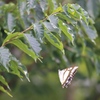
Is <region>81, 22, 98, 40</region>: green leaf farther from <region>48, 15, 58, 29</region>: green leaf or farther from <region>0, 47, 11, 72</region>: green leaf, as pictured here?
<region>0, 47, 11, 72</region>: green leaf

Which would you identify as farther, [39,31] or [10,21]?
[10,21]

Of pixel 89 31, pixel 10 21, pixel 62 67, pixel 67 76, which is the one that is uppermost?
pixel 10 21

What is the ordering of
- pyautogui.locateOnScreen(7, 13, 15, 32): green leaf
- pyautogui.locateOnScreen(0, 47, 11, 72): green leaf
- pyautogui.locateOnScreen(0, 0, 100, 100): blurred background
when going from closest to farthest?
1. pyautogui.locateOnScreen(0, 47, 11, 72): green leaf
2. pyautogui.locateOnScreen(7, 13, 15, 32): green leaf
3. pyautogui.locateOnScreen(0, 0, 100, 100): blurred background

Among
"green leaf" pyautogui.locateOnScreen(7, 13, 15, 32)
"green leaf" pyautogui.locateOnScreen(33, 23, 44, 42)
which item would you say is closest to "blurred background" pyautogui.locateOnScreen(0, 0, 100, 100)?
"green leaf" pyautogui.locateOnScreen(7, 13, 15, 32)

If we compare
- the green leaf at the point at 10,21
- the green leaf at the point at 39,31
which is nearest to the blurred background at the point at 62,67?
the green leaf at the point at 10,21

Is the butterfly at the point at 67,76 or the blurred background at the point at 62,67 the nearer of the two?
the butterfly at the point at 67,76

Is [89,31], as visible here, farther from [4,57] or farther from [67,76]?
[4,57]

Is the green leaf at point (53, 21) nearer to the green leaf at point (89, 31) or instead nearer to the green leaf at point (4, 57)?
the green leaf at point (4, 57)

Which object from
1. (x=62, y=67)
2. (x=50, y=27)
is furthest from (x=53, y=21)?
(x=62, y=67)

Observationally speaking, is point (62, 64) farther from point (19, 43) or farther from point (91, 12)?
point (19, 43)
